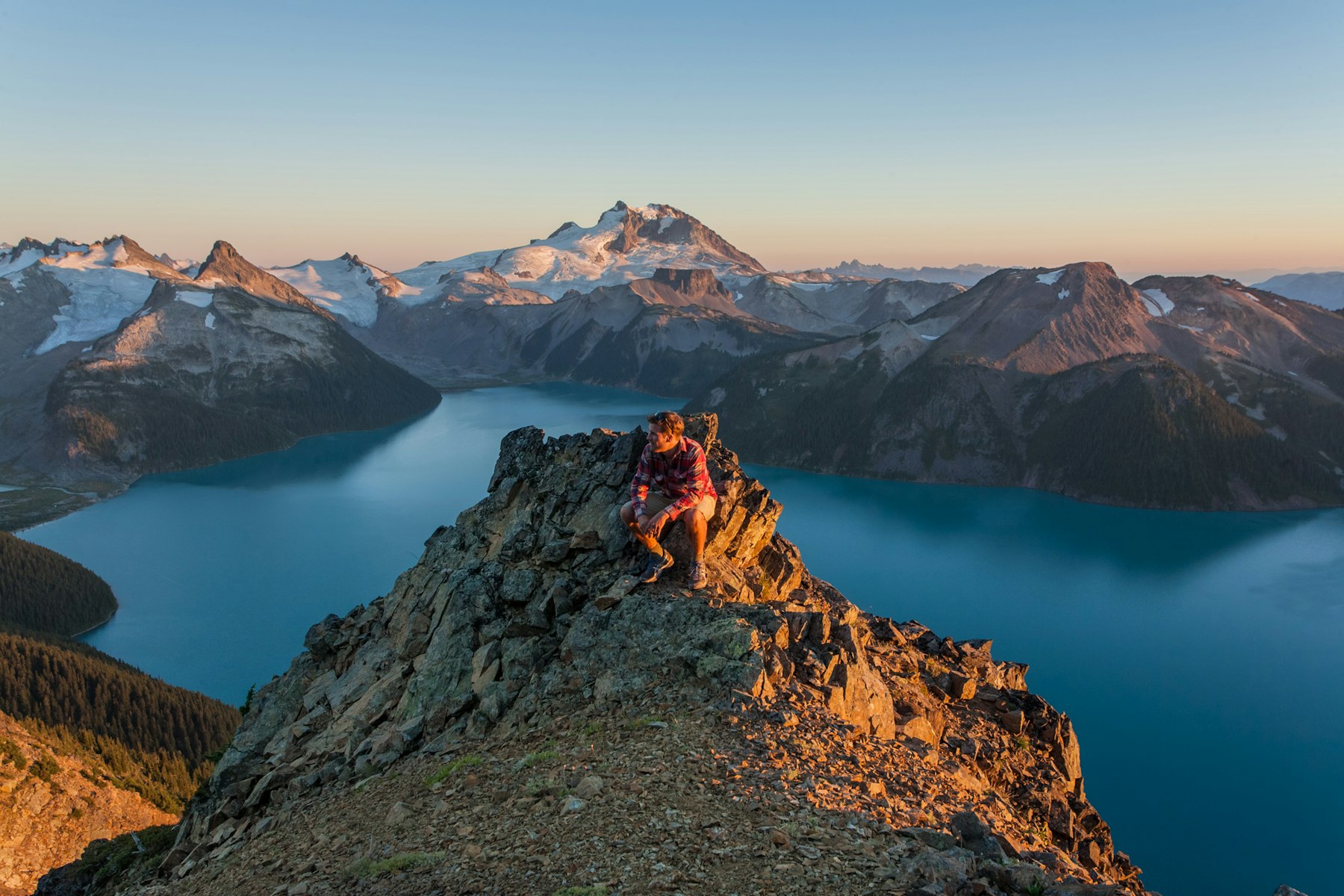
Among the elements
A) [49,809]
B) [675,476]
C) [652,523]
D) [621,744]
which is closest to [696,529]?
[652,523]

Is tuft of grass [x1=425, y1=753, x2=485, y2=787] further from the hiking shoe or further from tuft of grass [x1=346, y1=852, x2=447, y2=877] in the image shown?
the hiking shoe

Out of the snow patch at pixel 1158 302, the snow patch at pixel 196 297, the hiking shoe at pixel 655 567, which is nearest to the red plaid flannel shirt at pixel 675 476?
the hiking shoe at pixel 655 567

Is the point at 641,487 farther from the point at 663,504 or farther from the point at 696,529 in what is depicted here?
the point at 696,529

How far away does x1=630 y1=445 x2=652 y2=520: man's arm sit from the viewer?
14.1 metres

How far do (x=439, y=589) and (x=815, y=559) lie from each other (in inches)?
2358

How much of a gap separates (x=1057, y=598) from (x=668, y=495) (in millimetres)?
59974

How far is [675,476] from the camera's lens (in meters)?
14.3

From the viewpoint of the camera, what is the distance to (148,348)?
161m

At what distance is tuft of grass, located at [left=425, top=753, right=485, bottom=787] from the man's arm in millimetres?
4461

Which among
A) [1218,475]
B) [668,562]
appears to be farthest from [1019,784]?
[1218,475]

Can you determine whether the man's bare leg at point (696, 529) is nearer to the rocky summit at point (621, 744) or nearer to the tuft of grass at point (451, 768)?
the rocky summit at point (621, 744)

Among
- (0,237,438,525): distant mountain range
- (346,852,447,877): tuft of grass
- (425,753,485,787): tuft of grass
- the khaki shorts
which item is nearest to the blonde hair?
the khaki shorts

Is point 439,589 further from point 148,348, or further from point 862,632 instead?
point 148,348

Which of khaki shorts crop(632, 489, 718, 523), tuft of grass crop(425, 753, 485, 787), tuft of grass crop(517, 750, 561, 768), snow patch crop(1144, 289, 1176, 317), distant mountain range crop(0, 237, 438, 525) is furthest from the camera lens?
snow patch crop(1144, 289, 1176, 317)
